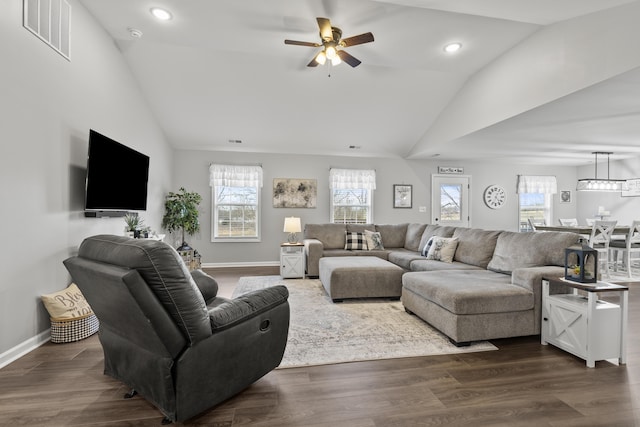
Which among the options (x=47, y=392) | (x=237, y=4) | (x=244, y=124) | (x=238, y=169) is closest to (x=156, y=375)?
(x=47, y=392)

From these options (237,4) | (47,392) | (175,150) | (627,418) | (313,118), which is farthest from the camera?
(175,150)

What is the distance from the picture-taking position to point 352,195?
6637 mm

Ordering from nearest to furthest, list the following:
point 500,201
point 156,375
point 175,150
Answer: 1. point 156,375
2. point 175,150
3. point 500,201

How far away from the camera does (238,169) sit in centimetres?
611

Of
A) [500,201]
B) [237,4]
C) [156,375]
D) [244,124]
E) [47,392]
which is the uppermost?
[237,4]

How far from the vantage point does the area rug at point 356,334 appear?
7.66 ft

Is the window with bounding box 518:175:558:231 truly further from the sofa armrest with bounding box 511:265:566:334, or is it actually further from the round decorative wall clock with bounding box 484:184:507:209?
the sofa armrest with bounding box 511:265:566:334

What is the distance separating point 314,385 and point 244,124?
4.56 metres

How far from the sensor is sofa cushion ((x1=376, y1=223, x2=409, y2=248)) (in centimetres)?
568

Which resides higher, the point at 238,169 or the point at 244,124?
the point at 244,124

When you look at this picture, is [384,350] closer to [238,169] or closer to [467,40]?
[467,40]

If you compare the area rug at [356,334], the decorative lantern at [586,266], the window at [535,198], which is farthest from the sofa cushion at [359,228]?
the window at [535,198]

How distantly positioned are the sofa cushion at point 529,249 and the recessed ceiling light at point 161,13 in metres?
4.31

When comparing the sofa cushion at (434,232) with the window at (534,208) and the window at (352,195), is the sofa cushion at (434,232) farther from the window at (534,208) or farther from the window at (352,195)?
the window at (534,208)
